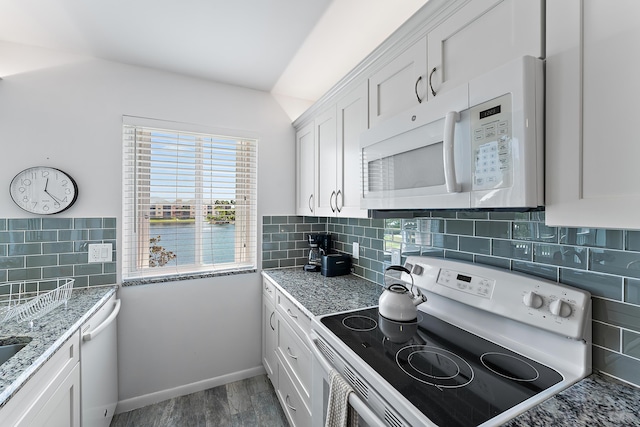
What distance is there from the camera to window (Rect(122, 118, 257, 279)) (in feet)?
6.74

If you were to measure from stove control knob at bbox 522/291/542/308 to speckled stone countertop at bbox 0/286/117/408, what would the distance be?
5.35 feet

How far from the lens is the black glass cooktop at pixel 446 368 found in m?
0.75

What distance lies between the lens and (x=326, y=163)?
1975 millimetres

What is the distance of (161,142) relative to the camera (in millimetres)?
2113

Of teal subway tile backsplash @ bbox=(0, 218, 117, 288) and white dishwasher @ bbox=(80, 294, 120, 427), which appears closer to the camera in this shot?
white dishwasher @ bbox=(80, 294, 120, 427)

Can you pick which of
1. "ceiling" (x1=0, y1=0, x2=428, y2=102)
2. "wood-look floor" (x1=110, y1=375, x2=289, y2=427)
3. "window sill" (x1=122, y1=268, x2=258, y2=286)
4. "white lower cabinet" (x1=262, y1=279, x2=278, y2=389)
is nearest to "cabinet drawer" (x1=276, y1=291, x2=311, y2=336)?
"white lower cabinet" (x1=262, y1=279, x2=278, y2=389)

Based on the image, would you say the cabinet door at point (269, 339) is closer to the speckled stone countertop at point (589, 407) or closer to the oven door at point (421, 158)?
the oven door at point (421, 158)

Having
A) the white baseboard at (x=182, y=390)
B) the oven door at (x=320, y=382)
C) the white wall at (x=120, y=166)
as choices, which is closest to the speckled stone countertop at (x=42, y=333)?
the white wall at (x=120, y=166)

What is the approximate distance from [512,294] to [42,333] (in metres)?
1.90

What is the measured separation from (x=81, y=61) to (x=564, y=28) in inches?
101

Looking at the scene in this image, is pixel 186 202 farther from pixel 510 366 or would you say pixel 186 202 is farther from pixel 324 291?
pixel 510 366

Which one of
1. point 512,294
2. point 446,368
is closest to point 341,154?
point 512,294

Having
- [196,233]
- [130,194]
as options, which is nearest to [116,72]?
[130,194]

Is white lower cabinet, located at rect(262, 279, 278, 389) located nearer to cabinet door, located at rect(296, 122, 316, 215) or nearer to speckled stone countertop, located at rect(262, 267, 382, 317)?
speckled stone countertop, located at rect(262, 267, 382, 317)
